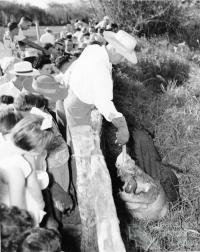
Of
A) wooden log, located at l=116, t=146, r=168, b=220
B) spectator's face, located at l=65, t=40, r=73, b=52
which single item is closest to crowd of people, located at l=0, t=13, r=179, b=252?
wooden log, located at l=116, t=146, r=168, b=220

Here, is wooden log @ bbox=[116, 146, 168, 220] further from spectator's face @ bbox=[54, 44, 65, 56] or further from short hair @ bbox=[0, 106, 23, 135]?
spectator's face @ bbox=[54, 44, 65, 56]

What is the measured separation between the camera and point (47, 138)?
3.18 metres

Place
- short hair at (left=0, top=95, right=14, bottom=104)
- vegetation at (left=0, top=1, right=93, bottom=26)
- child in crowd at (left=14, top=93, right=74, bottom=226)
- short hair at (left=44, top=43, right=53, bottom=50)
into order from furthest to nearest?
1. vegetation at (left=0, top=1, right=93, bottom=26)
2. short hair at (left=44, top=43, right=53, bottom=50)
3. short hair at (left=0, top=95, right=14, bottom=104)
4. child in crowd at (left=14, top=93, right=74, bottom=226)

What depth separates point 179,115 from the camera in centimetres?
746

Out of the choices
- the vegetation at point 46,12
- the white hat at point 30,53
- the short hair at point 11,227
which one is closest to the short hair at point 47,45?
the white hat at point 30,53

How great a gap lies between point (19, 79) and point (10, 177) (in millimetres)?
2063

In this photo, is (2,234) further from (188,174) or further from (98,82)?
(188,174)

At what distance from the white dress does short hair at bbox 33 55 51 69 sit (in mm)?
3194

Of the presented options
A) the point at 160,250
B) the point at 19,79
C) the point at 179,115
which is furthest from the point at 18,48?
the point at 160,250

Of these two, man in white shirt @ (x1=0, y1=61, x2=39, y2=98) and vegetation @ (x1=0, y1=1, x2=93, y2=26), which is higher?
man in white shirt @ (x1=0, y1=61, x2=39, y2=98)

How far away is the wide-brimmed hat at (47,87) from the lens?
4504 mm

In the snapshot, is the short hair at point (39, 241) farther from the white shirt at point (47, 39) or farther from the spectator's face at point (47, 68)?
the white shirt at point (47, 39)

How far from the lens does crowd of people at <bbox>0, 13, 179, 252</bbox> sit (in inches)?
99.3

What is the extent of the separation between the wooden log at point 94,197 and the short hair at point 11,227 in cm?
69
